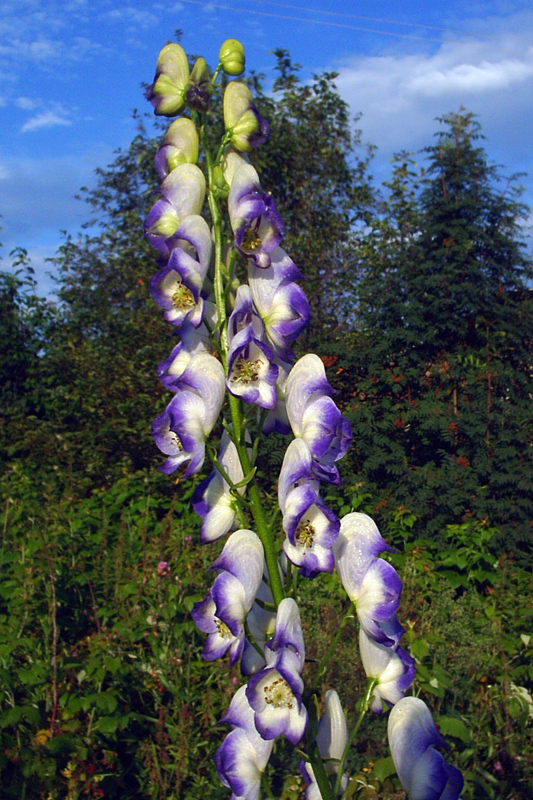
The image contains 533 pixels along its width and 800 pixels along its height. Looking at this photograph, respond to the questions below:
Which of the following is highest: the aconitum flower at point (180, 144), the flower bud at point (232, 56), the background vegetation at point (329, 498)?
the flower bud at point (232, 56)

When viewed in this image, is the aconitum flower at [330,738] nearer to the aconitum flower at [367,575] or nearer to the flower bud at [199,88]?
the aconitum flower at [367,575]

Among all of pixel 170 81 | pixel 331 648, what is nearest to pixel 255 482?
pixel 331 648

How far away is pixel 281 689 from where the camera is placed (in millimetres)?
1195

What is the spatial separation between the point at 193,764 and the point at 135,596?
1.11 meters

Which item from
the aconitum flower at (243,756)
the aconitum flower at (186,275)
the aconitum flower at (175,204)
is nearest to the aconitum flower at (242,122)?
the aconitum flower at (175,204)

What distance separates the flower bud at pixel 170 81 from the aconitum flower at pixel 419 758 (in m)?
1.28

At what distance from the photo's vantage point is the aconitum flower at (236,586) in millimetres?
1202

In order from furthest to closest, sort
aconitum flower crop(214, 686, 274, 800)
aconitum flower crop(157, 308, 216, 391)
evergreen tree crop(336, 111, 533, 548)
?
evergreen tree crop(336, 111, 533, 548)
aconitum flower crop(157, 308, 216, 391)
aconitum flower crop(214, 686, 274, 800)

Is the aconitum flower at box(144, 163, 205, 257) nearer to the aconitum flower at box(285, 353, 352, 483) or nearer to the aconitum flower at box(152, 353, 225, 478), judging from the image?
the aconitum flower at box(152, 353, 225, 478)

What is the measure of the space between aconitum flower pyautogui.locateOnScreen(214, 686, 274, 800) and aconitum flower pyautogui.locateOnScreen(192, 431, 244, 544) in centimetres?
29

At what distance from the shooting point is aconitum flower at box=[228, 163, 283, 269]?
1.34m

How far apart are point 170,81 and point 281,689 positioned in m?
1.24

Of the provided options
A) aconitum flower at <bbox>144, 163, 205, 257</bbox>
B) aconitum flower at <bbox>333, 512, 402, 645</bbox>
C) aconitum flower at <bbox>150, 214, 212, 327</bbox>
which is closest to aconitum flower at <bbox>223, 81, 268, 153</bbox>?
aconitum flower at <bbox>144, 163, 205, 257</bbox>

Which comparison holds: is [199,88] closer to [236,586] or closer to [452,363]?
[236,586]
